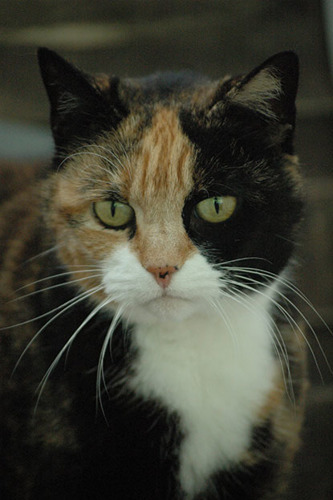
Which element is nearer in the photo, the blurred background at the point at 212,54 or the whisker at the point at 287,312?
the whisker at the point at 287,312

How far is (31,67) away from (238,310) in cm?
49

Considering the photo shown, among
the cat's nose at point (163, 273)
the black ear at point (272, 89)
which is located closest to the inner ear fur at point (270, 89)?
the black ear at point (272, 89)

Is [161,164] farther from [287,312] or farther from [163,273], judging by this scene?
[287,312]

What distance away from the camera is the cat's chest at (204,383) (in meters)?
0.70

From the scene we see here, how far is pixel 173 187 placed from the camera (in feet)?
1.99

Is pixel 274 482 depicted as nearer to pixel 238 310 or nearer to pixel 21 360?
pixel 238 310

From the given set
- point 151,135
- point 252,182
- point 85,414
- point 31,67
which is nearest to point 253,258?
point 252,182

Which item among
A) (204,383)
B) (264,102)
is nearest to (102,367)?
(204,383)

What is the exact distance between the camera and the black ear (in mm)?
578

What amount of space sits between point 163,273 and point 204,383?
21 centimetres

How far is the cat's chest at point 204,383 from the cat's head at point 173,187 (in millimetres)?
62

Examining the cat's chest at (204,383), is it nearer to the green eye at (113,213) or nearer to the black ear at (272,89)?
the green eye at (113,213)

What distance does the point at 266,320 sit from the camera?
2.43ft

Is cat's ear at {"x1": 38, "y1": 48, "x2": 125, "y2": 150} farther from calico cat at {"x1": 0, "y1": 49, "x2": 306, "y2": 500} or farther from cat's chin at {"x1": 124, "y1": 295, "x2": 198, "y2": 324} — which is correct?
cat's chin at {"x1": 124, "y1": 295, "x2": 198, "y2": 324}
